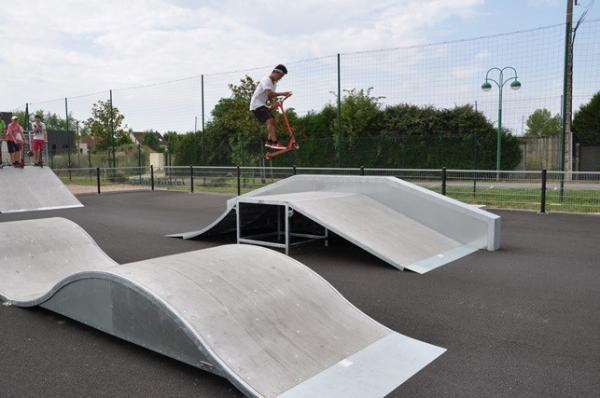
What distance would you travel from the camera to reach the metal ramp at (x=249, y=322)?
2.81m

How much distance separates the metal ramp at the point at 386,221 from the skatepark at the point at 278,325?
47 centimetres

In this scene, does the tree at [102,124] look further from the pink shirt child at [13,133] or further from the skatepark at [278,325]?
the skatepark at [278,325]

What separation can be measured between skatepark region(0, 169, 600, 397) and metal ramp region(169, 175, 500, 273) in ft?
1.53

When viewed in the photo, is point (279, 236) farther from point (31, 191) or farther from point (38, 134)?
point (38, 134)

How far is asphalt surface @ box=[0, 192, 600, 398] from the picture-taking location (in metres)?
2.86

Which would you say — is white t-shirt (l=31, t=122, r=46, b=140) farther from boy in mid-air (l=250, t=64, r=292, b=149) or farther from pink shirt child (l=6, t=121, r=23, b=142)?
boy in mid-air (l=250, t=64, r=292, b=149)

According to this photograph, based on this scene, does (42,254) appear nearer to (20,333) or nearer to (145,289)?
(20,333)

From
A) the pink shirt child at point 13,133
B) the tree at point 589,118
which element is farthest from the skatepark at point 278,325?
the tree at point 589,118

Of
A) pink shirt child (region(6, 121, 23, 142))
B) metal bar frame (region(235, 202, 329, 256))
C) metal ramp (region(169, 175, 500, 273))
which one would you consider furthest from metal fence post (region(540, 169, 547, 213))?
pink shirt child (region(6, 121, 23, 142))

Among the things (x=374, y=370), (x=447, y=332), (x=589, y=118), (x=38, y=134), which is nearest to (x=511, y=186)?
(x=447, y=332)

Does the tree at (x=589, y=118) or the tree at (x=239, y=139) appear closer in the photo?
the tree at (x=239, y=139)

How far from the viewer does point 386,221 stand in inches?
286

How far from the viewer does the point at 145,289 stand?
3.16 metres

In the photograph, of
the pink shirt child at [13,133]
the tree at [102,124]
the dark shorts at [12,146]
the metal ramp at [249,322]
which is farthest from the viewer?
the tree at [102,124]
